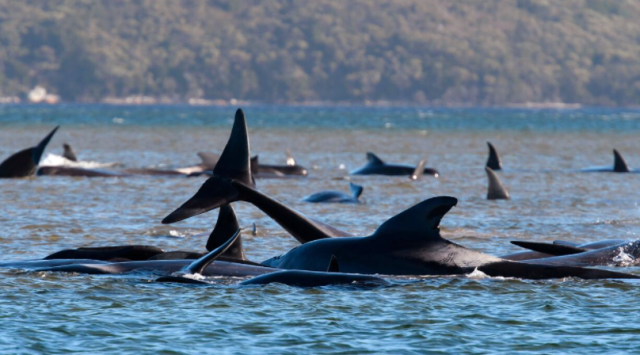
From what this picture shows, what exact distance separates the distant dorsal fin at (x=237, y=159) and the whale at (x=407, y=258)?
1647mm

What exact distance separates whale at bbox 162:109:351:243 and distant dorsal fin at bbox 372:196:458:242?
53.9 inches

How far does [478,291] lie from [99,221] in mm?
9664

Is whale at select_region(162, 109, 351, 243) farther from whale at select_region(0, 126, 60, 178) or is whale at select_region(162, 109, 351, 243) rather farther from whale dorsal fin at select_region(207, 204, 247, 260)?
whale at select_region(0, 126, 60, 178)

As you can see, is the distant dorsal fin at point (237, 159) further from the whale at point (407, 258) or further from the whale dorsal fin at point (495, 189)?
the whale dorsal fin at point (495, 189)

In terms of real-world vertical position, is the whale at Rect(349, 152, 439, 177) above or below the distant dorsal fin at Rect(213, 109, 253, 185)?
below

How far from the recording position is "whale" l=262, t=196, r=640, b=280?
518 inches

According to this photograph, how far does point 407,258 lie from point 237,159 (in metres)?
2.80

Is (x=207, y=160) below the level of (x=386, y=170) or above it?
above

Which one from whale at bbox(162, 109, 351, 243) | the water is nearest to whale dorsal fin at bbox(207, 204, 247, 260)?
whale at bbox(162, 109, 351, 243)

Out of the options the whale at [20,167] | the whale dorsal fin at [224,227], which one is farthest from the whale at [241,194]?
the whale at [20,167]

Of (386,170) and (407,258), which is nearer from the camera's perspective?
(407,258)

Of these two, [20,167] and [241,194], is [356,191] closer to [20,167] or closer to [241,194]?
[20,167]

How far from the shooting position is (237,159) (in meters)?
14.8

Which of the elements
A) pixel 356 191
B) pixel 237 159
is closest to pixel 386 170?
pixel 356 191
